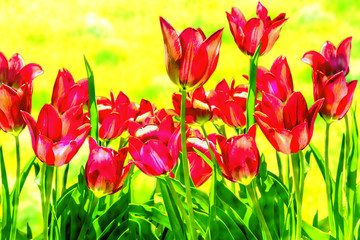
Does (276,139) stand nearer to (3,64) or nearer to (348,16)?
(3,64)

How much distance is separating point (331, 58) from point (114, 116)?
505 millimetres

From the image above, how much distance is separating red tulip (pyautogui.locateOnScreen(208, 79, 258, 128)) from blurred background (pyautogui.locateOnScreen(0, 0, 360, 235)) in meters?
2.21

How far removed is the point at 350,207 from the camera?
1.29m

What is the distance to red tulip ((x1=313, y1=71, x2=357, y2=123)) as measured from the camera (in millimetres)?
1165

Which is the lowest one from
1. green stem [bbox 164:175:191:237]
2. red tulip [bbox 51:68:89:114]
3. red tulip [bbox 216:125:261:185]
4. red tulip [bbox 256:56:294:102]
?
green stem [bbox 164:175:191:237]

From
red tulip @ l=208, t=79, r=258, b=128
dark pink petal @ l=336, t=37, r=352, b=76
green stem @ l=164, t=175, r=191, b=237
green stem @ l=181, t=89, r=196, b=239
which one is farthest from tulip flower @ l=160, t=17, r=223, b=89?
dark pink petal @ l=336, t=37, r=352, b=76

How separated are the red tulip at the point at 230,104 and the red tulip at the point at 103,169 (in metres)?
0.30

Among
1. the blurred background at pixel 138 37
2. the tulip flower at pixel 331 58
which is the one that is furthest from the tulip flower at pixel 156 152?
the blurred background at pixel 138 37

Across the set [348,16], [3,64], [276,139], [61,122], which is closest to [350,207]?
[276,139]

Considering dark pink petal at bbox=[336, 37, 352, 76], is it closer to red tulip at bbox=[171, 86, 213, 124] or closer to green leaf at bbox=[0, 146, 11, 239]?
red tulip at bbox=[171, 86, 213, 124]

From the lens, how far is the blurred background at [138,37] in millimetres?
4457

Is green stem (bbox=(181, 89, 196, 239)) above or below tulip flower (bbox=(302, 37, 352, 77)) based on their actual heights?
below

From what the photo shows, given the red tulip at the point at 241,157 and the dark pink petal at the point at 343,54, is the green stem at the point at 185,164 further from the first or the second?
the dark pink petal at the point at 343,54

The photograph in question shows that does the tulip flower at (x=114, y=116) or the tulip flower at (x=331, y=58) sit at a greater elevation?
the tulip flower at (x=331, y=58)
